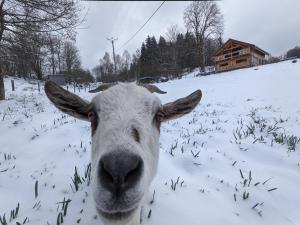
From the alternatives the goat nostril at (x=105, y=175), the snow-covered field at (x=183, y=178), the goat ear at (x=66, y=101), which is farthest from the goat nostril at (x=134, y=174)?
the snow-covered field at (x=183, y=178)

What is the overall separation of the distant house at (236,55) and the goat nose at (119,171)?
50.1 meters

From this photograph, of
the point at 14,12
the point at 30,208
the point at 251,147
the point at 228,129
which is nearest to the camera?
the point at 30,208

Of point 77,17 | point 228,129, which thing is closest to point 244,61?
point 77,17

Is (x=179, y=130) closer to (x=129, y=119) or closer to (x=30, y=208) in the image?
(x=30, y=208)

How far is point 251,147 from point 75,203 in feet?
11.5

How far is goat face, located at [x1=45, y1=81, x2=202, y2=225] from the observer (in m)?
2.16

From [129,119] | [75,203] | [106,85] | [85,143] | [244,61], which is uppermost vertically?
[244,61]

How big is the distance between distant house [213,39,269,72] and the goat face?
161 ft

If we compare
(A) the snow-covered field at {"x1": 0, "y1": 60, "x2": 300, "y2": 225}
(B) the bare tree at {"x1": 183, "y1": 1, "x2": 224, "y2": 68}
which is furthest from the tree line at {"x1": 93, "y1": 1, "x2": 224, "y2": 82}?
(A) the snow-covered field at {"x1": 0, "y1": 60, "x2": 300, "y2": 225}

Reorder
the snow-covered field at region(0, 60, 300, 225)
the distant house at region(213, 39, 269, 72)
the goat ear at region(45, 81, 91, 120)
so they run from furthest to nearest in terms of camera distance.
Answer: the distant house at region(213, 39, 269, 72)
the snow-covered field at region(0, 60, 300, 225)
the goat ear at region(45, 81, 91, 120)

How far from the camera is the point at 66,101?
337cm

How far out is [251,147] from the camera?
18.9 ft

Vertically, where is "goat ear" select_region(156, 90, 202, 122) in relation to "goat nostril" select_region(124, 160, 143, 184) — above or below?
above

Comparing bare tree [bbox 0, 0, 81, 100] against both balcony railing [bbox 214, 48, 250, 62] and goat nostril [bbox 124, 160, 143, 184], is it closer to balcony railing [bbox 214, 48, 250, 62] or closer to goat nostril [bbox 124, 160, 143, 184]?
goat nostril [bbox 124, 160, 143, 184]
